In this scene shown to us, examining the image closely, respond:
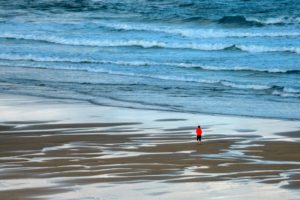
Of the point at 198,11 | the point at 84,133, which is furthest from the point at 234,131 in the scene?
the point at 198,11

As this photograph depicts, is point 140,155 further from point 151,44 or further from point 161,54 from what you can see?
point 151,44

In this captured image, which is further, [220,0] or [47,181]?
[220,0]

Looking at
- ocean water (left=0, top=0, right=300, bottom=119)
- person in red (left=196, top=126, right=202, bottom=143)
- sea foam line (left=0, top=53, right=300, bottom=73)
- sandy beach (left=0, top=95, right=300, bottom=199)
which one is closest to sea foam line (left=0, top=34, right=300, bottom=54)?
ocean water (left=0, top=0, right=300, bottom=119)

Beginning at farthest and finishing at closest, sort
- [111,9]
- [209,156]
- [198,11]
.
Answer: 1. [111,9]
2. [198,11]
3. [209,156]

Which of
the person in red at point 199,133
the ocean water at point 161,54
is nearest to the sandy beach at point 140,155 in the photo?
the person in red at point 199,133

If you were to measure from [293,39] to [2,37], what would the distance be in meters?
9.86

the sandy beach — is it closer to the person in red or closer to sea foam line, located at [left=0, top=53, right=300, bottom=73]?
the person in red

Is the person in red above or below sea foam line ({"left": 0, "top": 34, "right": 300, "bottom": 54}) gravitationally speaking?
above

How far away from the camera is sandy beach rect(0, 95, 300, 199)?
9.36m

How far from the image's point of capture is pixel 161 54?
2622cm

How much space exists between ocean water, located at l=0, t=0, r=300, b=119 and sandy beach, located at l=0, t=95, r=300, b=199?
1466 mm

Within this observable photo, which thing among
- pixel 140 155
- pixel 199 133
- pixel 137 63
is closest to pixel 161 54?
pixel 137 63

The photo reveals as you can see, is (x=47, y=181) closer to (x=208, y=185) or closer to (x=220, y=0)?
(x=208, y=185)

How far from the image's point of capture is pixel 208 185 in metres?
9.48
